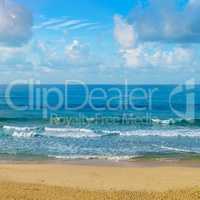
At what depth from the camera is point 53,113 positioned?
49.8 m

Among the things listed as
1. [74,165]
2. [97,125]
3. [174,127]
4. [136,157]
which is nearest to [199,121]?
[174,127]

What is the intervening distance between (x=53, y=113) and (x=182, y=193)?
3760 cm

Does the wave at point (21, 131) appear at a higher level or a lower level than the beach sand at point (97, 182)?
higher

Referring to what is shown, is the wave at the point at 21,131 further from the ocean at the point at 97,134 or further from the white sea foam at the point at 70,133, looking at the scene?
the white sea foam at the point at 70,133

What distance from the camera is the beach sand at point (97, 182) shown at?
1290 centimetres

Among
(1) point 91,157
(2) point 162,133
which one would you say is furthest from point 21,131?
(1) point 91,157

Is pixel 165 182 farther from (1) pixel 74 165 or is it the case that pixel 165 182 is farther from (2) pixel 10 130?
(2) pixel 10 130

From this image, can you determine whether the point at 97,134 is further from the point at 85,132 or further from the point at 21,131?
the point at 21,131

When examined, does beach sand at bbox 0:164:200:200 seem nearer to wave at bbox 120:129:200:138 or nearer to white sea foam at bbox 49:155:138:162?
white sea foam at bbox 49:155:138:162

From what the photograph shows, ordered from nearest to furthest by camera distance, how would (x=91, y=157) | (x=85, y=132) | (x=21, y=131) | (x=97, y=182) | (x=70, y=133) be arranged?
(x=97, y=182), (x=91, y=157), (x=70, y=133), (x=85, y=132), (x=21, y=131)

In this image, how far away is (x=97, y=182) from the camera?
55.6 feet

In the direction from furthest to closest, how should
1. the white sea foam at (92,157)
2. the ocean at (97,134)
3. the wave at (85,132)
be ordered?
the wave at (85,132) → the ocean at (97,134) → the white sea foam at (92,157)

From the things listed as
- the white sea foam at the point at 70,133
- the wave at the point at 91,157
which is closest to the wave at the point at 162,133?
the white sea foam at the point at 70,133

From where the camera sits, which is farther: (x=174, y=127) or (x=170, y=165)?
(x=174, y=127)
